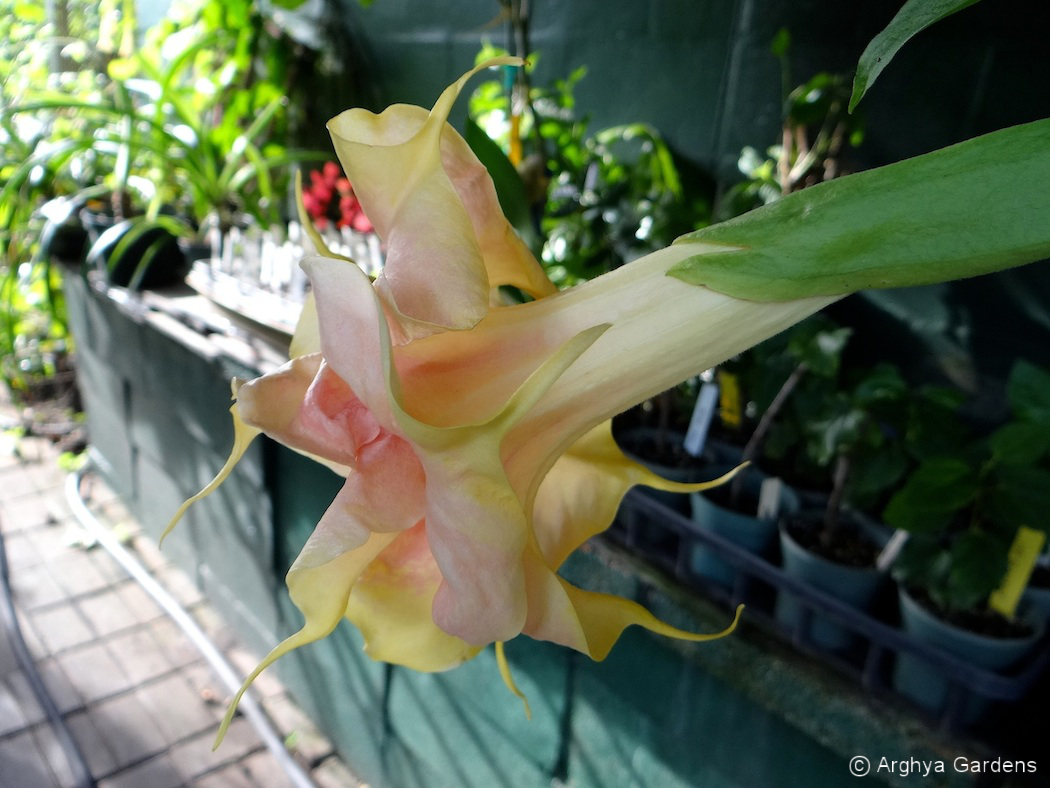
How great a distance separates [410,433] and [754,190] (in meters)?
0.82

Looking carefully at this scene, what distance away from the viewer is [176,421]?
1.55 metres

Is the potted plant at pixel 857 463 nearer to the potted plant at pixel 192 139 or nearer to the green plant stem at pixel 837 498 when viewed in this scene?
the green plant stem at pixel 837 498

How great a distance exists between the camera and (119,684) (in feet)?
5.01

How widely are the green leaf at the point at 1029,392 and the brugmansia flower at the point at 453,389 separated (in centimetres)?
48

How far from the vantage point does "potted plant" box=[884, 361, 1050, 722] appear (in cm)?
59

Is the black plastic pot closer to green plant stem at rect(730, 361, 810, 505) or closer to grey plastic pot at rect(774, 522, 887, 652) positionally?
green plant stem at rect(730, 361, 810, 505)

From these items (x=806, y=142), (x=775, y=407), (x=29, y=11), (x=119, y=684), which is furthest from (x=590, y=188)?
(x=29, y=11)

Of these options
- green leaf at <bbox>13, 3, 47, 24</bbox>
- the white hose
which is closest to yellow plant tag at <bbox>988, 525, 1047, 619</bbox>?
Result: the white hose

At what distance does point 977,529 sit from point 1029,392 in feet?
0.38

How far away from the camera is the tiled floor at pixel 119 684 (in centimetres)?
138

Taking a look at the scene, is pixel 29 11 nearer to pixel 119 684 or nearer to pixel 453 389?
pixel 119 684

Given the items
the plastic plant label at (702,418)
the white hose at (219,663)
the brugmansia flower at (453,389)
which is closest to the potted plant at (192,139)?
the white hose at (219,663)

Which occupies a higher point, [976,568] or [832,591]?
[976,568]

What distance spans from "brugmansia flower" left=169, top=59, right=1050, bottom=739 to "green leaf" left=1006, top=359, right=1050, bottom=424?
0.48 m
